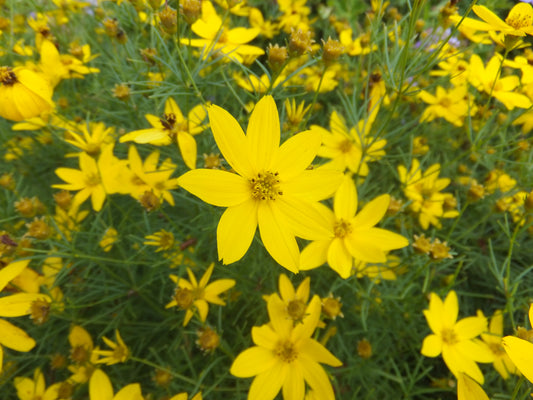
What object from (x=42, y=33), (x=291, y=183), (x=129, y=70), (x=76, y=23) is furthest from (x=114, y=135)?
(x=76, y=23)

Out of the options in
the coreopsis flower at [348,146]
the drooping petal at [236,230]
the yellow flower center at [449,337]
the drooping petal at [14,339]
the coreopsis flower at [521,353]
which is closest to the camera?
the coreopsis flower at [521,353]

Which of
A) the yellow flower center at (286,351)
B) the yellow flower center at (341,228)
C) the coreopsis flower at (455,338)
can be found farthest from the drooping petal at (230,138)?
the coreopsis flower at (455,338)

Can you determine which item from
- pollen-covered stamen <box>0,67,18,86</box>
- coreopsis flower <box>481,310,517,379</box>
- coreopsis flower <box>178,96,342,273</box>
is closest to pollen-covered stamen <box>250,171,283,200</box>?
coreopsis flower <box>178,96,342,273</box>

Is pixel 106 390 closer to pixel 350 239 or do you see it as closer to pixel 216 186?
pixel 216 186

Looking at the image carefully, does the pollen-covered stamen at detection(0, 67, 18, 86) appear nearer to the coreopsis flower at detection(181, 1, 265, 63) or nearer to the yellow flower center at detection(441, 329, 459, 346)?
the coreopsis flower at detection(181, 1, 265, 63)

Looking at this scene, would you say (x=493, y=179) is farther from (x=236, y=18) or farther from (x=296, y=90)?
(x=236, y=18)

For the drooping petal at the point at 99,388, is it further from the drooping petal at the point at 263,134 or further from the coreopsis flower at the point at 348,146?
the coreopsis flower at the point at 348,146

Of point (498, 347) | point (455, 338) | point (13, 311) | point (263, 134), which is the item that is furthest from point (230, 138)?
point (498, 347)
